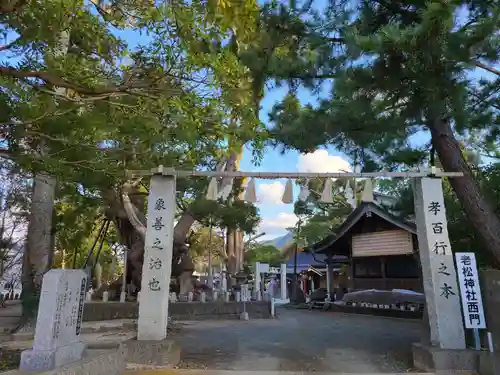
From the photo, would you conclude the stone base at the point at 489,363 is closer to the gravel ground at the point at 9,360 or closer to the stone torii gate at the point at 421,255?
the stone torii gate at the point at 421,255

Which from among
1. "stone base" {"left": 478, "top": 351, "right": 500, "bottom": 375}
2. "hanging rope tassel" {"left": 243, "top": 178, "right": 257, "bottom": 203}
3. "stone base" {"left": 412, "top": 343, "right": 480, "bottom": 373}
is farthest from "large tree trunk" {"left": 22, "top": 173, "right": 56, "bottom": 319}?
"stone base" {"left": 478, "top": 351, "right": 500, "bottom": 375}

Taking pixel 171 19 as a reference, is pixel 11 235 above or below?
→ below

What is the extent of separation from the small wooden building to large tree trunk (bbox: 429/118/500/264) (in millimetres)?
8130

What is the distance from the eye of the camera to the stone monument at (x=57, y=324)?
15.5 feet

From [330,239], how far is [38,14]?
16.5 metres

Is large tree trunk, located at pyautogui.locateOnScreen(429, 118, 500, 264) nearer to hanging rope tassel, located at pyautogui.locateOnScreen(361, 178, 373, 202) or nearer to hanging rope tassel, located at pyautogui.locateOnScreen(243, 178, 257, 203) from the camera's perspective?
hanging rope tassel, located at pyautogui.locateOnScreen(361, 178, 373, 202)

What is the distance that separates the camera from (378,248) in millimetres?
16688

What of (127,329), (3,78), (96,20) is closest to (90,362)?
(3,78)

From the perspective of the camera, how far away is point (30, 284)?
9.38 m

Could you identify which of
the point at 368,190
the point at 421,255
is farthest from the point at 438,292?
the point at 368,190

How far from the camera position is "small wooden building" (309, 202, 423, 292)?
51.3 feet

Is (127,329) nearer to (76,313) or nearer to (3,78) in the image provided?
(76,313)

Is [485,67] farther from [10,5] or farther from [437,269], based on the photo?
[10,5]

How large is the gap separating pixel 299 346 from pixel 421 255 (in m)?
3.59
